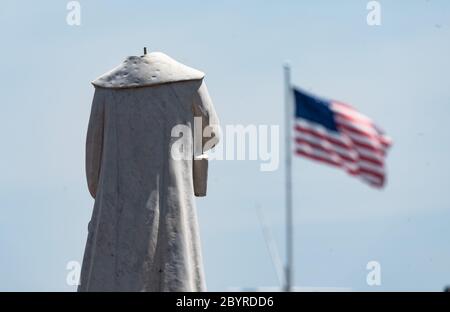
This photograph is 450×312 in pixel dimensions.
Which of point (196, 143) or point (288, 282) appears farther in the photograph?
point (196, 143)

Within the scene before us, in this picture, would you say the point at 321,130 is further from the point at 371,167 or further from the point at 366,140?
the point at 371,167

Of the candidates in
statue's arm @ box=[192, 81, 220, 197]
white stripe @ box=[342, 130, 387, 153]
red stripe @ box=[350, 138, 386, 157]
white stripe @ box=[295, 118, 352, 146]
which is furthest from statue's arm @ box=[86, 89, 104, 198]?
red stripe @ box=[350, 138, 386, 157]

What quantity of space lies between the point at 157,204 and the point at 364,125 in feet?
10.5

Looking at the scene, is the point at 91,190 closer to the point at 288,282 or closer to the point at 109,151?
the point at 109,151

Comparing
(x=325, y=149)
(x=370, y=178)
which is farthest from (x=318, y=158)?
(x=370, y=178)

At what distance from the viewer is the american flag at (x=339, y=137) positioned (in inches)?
2469

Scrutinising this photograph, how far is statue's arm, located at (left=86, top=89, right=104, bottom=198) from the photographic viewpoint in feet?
213

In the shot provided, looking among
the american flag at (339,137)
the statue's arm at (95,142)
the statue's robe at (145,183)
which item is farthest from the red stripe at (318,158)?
the statue's arm at (95,142)

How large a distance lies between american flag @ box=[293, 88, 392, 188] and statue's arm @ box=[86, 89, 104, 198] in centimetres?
309

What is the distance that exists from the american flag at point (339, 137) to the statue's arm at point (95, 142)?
309 centimetres

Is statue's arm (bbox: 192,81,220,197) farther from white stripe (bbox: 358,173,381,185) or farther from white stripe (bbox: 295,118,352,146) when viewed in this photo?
white stripe (bbox: 358,173,381,185)

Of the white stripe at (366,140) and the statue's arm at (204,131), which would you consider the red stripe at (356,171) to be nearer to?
the white stripe at (366,140)

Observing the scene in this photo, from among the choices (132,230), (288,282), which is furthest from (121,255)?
(288,282)

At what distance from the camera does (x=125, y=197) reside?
64500 millimetres
